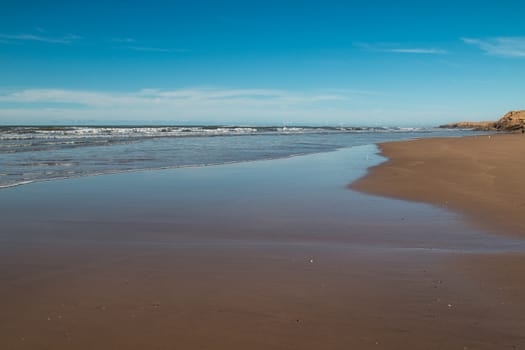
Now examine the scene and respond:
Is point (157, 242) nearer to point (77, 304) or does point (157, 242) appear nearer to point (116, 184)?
point (77, 304)

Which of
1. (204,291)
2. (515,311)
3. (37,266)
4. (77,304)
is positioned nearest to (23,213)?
(37,266)

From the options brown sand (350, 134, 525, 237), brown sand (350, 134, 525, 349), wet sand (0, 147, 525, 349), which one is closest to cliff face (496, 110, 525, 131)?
brown sand (350, 134, 525, 237)

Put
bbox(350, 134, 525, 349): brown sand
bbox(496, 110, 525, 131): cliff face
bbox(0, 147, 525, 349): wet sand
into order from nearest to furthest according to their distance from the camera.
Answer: bbox(0, 147, 525, 349): wet sand < bbox(350, 134, 525, 349): brown sand < bbox(496, 110, 525, 131): cliff face

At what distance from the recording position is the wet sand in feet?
11.0

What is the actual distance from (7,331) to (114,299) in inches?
35.7

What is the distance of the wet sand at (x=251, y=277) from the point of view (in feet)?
11.0

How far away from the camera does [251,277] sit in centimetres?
463

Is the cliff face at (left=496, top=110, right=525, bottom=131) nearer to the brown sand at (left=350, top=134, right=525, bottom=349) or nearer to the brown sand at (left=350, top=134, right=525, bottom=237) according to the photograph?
the brown sand at (left=350, top=134, right=525, bottom=237)

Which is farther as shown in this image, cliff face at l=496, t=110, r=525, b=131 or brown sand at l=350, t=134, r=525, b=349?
cliff face at l=496, t=110, r=525, b=131

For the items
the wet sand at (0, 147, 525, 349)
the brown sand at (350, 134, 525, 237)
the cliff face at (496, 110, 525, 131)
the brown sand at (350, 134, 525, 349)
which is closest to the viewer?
the wet sand at (0, 147, 525, 349)

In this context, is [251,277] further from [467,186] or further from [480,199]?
[467,186]

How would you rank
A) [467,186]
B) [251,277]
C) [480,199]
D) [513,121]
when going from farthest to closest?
[513,121] → [467,186] → [480,199] → [251,277]

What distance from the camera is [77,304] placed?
3.92 m

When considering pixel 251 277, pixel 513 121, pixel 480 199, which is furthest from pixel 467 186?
pixel 513 121
